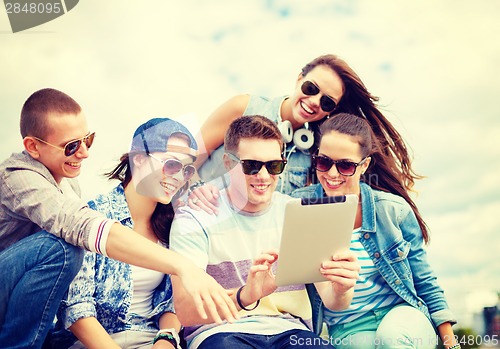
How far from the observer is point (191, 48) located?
280 cm

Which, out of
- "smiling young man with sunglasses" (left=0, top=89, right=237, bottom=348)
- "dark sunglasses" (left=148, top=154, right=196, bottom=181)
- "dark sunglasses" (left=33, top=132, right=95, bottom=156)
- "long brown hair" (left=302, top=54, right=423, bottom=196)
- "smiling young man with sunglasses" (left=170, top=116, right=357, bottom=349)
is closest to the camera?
"smiling young man with sunglasses" (left=0, top=89, right=237, bottom=348)

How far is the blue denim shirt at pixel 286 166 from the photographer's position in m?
2.63

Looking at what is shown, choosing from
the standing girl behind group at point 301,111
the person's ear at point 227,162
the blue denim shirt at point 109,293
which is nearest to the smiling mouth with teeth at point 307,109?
the standing girl behind group at point 301,111

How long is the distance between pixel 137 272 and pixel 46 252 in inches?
16.7

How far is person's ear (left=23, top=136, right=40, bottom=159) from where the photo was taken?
240 centimetres

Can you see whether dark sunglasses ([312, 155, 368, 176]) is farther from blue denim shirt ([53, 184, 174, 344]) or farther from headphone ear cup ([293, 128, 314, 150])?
blue denim shirt ([53, 184, 174, 344])

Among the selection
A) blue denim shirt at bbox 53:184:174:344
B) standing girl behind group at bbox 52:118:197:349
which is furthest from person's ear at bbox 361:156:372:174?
blue denim shirt at bbox 53:184:174:344

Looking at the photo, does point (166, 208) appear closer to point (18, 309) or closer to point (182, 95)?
point (182, 95)

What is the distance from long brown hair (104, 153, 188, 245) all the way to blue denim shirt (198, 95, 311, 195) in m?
0.13

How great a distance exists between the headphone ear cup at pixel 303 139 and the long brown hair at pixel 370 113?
37 mm

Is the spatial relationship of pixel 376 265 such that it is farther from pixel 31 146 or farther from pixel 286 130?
pixel 31 146

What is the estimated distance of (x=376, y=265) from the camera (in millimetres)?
2625

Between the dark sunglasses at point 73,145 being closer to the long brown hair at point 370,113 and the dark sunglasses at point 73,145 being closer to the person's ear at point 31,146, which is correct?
the person's ear at point 31,146

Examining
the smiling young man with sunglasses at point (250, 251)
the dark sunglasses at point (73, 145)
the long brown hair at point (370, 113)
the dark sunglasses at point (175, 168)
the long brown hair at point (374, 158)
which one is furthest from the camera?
the long brown hair at point (370, 113)
